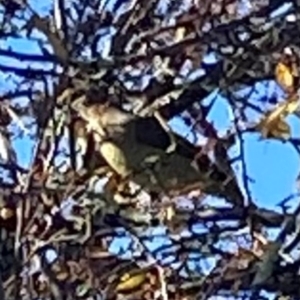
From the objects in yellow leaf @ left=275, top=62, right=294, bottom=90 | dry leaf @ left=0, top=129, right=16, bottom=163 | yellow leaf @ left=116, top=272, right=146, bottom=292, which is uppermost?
yellow leaf @ left=275, top=62, right=294, bottom=90

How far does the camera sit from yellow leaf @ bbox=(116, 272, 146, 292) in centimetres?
363

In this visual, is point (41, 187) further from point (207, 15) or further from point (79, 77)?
point (207, 15)

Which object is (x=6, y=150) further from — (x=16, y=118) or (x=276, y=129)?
(x=276, y=129)

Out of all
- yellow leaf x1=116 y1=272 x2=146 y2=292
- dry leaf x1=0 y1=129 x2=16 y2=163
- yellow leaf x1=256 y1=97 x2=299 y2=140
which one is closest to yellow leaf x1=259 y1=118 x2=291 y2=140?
yellow leaf x1=256 y1=97 x2=299 y2=140

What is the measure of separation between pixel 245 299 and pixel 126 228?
41 cm

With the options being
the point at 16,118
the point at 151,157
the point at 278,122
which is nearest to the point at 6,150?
the point at 16,118

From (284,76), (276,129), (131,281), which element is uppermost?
(284,76)

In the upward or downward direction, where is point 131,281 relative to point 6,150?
downward

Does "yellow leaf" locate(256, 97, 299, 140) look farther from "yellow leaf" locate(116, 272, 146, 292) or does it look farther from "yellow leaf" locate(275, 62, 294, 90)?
"yellow leaf" locate(116, 272, 146, 292)

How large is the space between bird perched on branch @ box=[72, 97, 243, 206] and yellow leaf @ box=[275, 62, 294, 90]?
39cm

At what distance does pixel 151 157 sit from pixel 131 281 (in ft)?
3.27

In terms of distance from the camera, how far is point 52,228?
11.0 feet

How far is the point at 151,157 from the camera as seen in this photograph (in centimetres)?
460

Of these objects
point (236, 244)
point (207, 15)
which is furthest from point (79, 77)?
point (236, 244)
